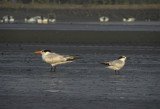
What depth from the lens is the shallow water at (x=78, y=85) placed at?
11.8 m

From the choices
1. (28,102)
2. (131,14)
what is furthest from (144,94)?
(131,14)

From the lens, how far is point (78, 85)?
583 inches

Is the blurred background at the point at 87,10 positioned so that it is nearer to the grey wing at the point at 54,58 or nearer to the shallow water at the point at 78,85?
the shallow water at the point at 78,85

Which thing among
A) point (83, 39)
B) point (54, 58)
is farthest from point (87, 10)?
point (54, 58)

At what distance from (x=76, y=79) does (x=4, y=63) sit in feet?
19.3

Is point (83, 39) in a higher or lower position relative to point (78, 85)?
lower

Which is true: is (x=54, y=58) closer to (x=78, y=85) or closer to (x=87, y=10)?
(x=78, y=85)

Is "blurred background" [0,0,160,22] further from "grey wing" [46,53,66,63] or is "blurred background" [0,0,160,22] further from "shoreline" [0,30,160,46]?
"grey wing" [46,53,66,63]

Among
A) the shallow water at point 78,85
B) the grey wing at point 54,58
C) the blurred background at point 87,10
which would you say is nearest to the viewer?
the shallow water at point 78,85

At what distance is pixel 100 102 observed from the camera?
39.2 ft

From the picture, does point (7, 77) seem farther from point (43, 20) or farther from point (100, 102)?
point (43, 20)

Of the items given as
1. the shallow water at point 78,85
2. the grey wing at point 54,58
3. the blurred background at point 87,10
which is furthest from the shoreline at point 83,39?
the blurred background at point 87,10

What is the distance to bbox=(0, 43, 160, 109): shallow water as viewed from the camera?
38.8ft

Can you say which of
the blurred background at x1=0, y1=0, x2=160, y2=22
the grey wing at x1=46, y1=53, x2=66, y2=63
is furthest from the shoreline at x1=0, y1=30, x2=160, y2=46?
the blurred background at x1=0, y1=0, x2=160, y2=22
